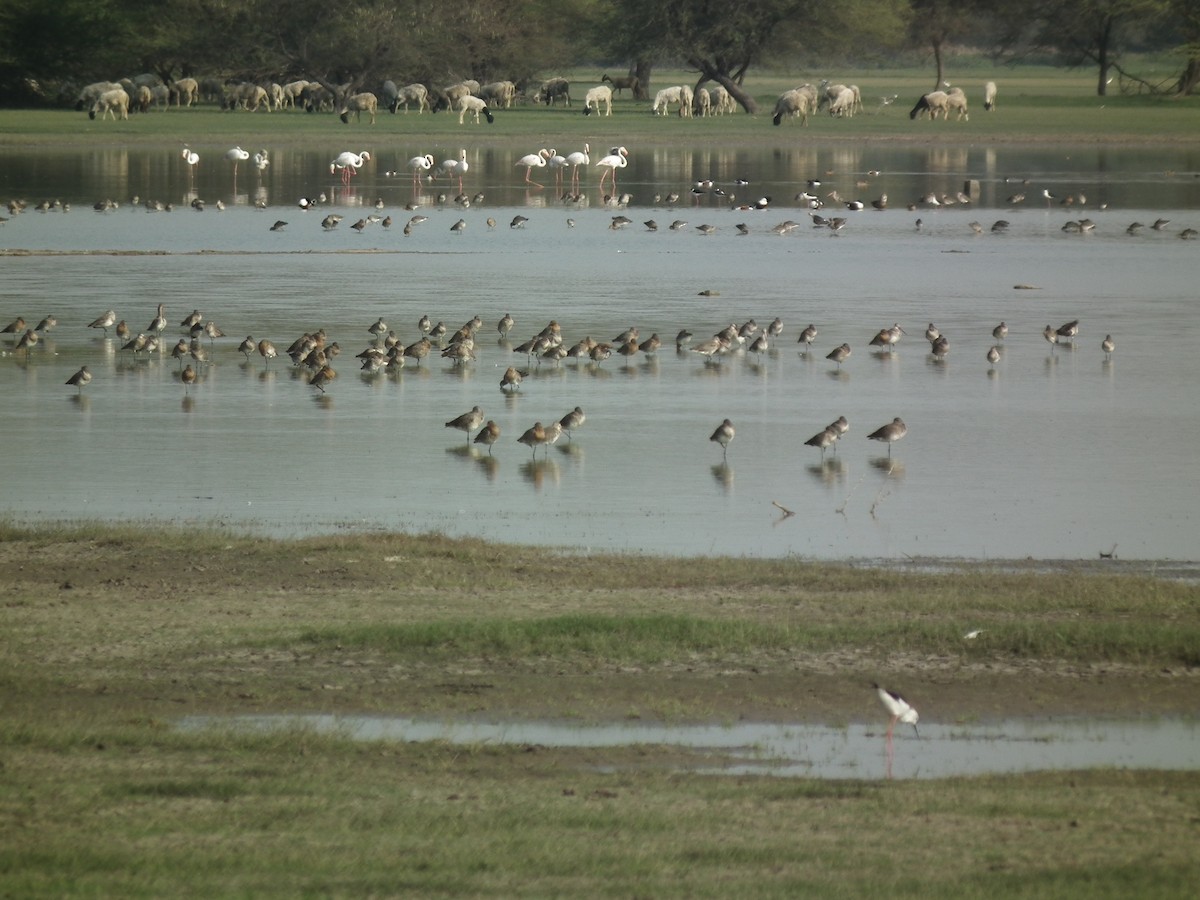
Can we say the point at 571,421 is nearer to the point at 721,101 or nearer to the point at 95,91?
the point at 95,91

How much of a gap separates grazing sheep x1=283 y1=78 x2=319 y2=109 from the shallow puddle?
247 feet

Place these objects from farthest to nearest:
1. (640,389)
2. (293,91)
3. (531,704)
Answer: (293,91)
(640,389)
(531,704)

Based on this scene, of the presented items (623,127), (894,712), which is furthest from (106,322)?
(623,127)

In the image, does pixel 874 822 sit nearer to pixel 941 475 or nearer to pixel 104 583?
pixel 104 583

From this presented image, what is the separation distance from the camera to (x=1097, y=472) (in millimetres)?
15773

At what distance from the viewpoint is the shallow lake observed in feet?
46.2

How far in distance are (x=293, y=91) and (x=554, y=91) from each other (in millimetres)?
12443

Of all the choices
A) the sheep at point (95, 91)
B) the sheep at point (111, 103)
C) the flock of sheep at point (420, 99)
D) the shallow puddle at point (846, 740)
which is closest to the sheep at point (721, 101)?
the flock of sheep at point (420, 99)

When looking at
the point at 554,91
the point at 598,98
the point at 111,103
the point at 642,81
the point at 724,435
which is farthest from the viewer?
the point at 642,81

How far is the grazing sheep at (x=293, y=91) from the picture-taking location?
81562 millimetres

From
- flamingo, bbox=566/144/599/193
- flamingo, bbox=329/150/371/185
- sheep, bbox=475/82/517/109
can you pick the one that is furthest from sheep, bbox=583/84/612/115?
flamingo, bbox=329/150/371/185

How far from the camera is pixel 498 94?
3334 inches

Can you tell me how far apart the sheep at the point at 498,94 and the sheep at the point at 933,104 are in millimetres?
17786

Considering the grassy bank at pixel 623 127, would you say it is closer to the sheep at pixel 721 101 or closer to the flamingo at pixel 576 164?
the sheep at pixel 721 101
